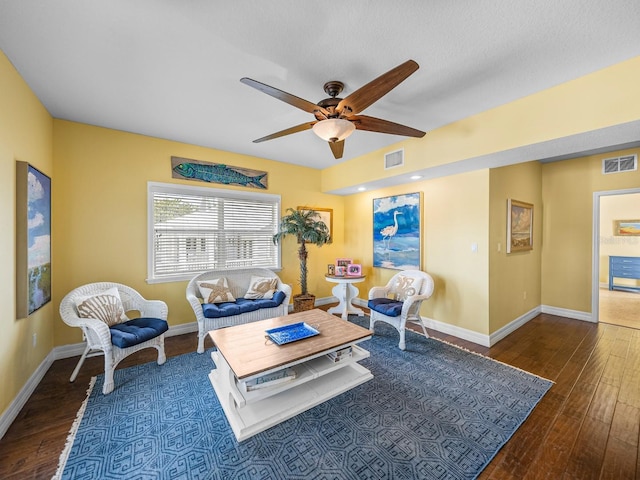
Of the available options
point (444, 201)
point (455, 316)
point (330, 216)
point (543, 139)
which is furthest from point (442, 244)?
point (330, 216)

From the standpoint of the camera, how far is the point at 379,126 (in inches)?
87.4

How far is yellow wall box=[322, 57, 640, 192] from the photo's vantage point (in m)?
1.93

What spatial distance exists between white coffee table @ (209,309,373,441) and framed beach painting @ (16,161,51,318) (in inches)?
62.9

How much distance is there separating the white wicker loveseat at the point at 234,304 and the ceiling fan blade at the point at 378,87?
2.56 m

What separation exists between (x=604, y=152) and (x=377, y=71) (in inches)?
173

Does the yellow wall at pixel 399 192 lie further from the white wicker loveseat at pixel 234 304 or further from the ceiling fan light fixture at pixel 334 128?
the ceiling fan light fixture at pixel 334 128

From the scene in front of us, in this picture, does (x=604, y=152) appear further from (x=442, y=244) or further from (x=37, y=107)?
(x=37, y=107)

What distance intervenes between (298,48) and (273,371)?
7.55ft

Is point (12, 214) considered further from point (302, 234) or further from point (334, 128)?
point (302, 234)

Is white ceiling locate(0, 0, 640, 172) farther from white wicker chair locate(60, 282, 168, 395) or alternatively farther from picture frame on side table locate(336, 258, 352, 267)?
picture frame on side table locate(336, 258, 352, 267)

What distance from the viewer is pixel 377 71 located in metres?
→ 2.02

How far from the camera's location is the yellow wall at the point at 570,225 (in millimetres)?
4133

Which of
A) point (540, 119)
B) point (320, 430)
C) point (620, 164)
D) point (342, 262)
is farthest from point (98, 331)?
point (620, 164)

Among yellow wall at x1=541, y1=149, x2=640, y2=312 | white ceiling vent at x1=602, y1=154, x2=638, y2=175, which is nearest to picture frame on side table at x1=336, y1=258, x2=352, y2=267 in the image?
yellow wall at x1=541, y1=149, x2=640, y2=312
